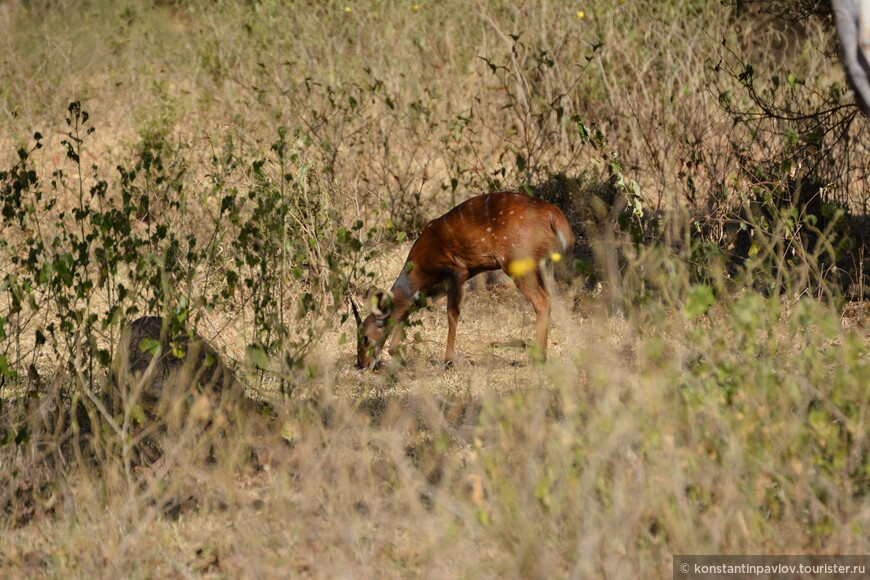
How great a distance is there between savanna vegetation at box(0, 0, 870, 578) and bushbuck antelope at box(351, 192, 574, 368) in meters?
0.32

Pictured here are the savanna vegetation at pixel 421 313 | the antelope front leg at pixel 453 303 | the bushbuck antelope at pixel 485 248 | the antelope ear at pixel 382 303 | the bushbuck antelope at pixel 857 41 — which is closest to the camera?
the savanna vegetation at pixel 421 313

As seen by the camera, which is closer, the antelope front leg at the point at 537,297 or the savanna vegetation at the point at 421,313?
the savanna vegetation at the point at 421,313

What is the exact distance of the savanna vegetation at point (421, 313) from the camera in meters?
3.39

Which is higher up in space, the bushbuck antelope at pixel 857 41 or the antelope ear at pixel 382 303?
the bushbuck antelope at pixel 857 41

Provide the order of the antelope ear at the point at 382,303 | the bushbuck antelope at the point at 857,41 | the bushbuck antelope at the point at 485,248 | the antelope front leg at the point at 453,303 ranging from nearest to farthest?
the bushbuck antelope at the point at 857,41, the antelope ear at the point at 382,303, the bushbuck antelope at the point at 485,248, the antelope front leg at the point at 453,303

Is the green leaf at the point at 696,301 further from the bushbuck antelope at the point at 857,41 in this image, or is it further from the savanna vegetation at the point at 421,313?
the bushbuck antelope at the point at 857,41

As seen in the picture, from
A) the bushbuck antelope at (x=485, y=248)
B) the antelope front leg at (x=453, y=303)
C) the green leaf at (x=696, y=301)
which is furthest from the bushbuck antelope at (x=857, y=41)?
the antelope front leg at (x=453, y=303)

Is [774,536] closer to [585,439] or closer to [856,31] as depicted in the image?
[585,439]

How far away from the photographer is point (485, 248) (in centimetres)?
714

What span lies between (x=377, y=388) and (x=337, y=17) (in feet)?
22.3

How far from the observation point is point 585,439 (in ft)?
11.4

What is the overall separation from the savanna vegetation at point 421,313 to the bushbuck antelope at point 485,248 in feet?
1.04

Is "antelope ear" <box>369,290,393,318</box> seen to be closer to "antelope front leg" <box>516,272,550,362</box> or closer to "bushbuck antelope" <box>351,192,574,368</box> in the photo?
"bushbuck antelope" <box>351,192,574,368</box>

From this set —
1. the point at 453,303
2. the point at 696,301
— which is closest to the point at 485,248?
the point at 453,303
